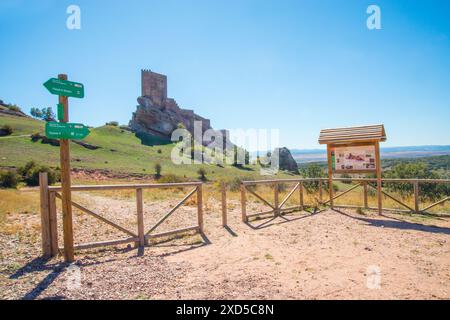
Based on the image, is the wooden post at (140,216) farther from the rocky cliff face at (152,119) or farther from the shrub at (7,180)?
the rocky cliff face at (152,119)

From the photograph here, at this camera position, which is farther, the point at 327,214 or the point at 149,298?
the point at 327,214

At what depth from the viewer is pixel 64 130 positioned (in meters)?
5.02

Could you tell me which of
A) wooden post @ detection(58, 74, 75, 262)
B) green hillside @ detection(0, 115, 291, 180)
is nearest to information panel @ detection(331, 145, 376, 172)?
wooden post @ detection(58, 74, 75, 262)

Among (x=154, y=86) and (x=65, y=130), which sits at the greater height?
(x=154, y=86)

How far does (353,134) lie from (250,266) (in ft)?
24.0

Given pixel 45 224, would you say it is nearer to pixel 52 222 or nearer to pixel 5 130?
pixel 52 222

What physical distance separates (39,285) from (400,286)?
17.1 feet

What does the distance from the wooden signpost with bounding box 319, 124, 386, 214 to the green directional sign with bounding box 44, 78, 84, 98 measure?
27.7 feet

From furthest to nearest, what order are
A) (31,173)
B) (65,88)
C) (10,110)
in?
(10,110) → (31,173) → (65,88)

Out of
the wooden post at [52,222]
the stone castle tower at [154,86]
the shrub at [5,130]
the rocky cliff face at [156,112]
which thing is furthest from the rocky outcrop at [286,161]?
the wooden post at [52,222]

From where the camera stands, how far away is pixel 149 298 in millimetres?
3703

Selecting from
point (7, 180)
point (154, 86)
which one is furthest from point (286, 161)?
point (7, 180)
